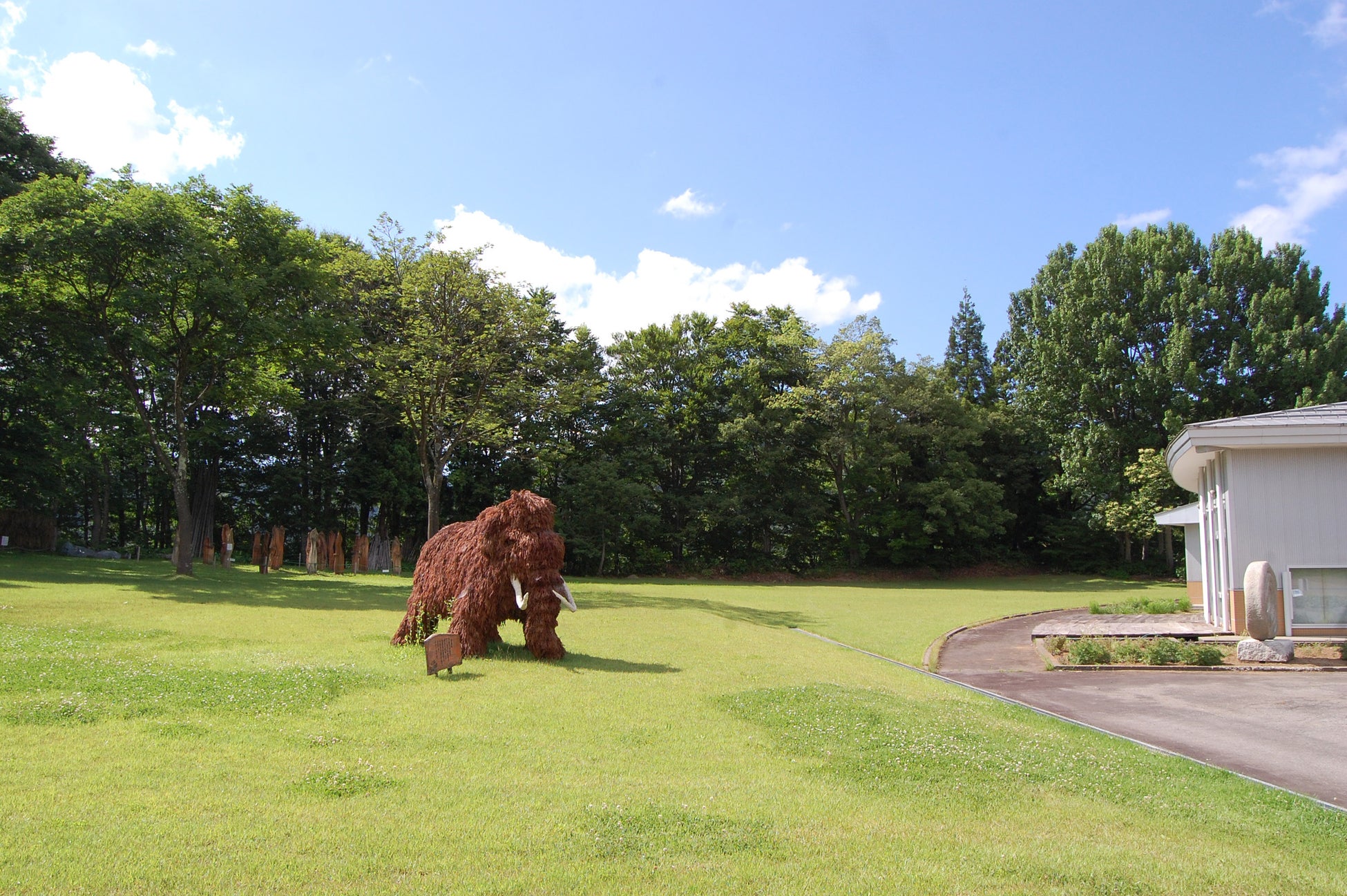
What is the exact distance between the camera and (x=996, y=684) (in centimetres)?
1323

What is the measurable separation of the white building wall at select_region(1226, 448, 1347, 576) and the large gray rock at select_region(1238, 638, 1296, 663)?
2150 millimetres

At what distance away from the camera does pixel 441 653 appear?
35.5 feet

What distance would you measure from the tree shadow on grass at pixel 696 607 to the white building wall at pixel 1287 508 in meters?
10.2

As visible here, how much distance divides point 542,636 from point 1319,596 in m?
15.5

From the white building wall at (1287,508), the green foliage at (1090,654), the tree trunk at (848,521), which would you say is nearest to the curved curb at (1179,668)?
the green foliage at (1090,654)

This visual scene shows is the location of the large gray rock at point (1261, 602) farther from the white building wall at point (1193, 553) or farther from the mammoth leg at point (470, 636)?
the mammoth leg at point (470, 636)

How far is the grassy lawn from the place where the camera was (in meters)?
4.64

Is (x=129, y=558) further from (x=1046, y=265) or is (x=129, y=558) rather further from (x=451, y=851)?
(x=1046, y=265)

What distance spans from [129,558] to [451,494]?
1482 centimetres

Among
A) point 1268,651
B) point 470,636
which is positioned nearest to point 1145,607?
point 1268,651

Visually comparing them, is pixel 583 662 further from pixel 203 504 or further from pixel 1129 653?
pixel 203 504

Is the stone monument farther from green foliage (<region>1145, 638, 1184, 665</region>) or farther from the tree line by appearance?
the tree line

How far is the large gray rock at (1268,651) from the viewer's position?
573 inches

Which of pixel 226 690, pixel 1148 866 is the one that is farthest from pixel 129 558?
pixel 1148 866
